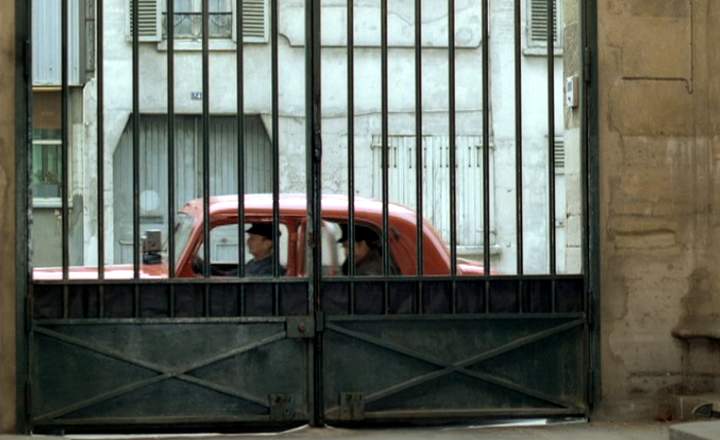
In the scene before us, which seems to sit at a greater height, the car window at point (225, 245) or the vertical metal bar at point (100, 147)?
the vertical metal bar at point (100, 147)

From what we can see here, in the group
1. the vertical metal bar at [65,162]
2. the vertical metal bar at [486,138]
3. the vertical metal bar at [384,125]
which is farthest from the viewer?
the vertical metal bar at [486,138]

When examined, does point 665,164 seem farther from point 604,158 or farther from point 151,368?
point 151,368

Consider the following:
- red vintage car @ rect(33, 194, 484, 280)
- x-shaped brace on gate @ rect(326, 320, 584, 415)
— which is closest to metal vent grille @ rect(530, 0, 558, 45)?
red vintage car @ rect(33, 194, 484, 280)

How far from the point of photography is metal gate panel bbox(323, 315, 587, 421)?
8.84m

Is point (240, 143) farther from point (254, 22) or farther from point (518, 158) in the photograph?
point (518, 158)

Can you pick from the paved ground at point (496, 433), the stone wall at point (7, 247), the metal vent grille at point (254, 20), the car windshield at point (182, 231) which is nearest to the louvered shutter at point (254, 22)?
the metal vent grille at point (254, 20)

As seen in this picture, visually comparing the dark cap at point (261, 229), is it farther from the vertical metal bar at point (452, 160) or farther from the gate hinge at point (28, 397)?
the gate hinge at point (28, 397)

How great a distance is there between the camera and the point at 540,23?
9.13 metres

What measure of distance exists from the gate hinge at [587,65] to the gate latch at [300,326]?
7.66 ft

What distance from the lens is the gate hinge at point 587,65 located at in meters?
9.08

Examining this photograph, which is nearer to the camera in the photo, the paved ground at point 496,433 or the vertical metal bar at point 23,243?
the vertical metal bar at point 23,243

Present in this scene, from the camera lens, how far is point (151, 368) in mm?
8641

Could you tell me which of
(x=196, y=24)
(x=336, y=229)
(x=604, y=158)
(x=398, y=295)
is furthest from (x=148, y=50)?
(x=604, y=158)

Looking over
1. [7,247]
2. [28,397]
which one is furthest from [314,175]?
[28,397]
